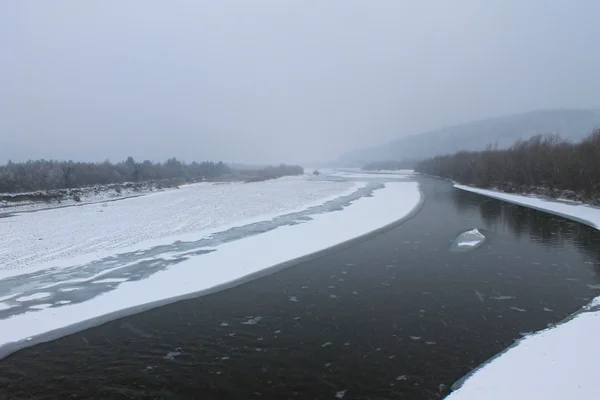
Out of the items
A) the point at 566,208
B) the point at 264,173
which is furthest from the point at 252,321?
the point at 264,173

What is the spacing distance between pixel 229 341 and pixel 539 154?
49.5 m

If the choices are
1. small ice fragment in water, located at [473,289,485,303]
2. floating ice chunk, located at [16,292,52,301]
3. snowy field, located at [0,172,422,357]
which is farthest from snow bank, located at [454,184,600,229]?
floating ice chunk, located at [16,292,52,301]

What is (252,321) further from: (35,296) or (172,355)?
(35,296)

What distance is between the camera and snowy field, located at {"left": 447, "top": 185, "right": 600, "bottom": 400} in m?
6.73

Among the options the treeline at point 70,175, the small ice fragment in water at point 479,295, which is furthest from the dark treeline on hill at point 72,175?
the small ice fragment in water at point 479,295

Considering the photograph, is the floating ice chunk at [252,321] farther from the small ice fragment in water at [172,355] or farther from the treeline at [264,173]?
the treeline at [264,173]

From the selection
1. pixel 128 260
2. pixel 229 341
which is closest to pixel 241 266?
pixel 128 260

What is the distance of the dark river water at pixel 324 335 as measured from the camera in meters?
7.49

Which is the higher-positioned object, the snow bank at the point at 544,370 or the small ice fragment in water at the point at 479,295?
the snow bank at the point at 544,370

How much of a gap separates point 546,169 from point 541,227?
22953mm

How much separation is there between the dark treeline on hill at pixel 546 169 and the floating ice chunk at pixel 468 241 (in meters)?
19.5

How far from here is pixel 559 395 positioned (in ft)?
21.6

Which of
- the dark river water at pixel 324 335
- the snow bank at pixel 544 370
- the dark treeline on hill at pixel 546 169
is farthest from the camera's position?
the dark treeline on hill at pixel 546 169

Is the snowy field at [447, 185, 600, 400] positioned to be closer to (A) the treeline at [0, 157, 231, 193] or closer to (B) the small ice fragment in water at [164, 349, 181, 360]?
(B) the small ice fragment in water at [164, 349, 181, 360]
